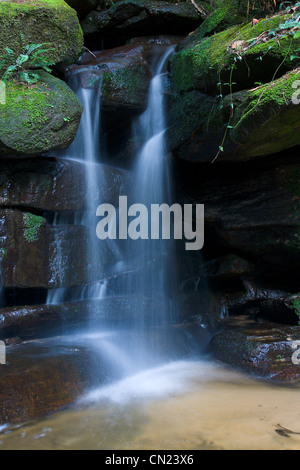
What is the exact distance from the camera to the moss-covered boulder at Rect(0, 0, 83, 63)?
5359mm

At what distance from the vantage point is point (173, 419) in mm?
3104

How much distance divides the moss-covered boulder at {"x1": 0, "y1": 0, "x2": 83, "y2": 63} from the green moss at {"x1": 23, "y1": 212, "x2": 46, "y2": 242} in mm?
2525

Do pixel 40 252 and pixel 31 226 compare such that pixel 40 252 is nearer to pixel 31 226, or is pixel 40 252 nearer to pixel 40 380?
pixel 31 226

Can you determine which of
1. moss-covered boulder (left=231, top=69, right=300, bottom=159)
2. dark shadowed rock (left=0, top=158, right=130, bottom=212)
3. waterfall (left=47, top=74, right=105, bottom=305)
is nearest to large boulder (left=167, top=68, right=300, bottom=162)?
moss-covered boulder (left=231, top=69, right=300, bottom=159)

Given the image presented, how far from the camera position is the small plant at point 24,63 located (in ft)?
17.4

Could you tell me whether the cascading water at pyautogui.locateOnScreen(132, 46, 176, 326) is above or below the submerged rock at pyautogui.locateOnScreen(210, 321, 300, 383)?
above

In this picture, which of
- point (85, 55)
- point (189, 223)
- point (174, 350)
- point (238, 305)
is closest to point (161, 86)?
point (85, 55)

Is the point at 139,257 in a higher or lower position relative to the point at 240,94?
lower

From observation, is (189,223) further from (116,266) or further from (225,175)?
(116,266)

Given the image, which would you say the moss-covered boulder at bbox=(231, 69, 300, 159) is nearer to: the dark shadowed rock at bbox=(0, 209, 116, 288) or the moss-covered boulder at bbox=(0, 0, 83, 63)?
the dark shadowed rock at bbox=(0, 209, 116, 288)

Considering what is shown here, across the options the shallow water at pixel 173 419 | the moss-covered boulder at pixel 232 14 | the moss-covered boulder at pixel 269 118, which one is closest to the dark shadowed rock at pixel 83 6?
the moss-covered boulder at pixel 232 14

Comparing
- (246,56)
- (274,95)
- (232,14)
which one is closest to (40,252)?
(274,95)

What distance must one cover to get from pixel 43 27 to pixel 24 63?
2.27 feet

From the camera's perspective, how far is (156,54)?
798cm
